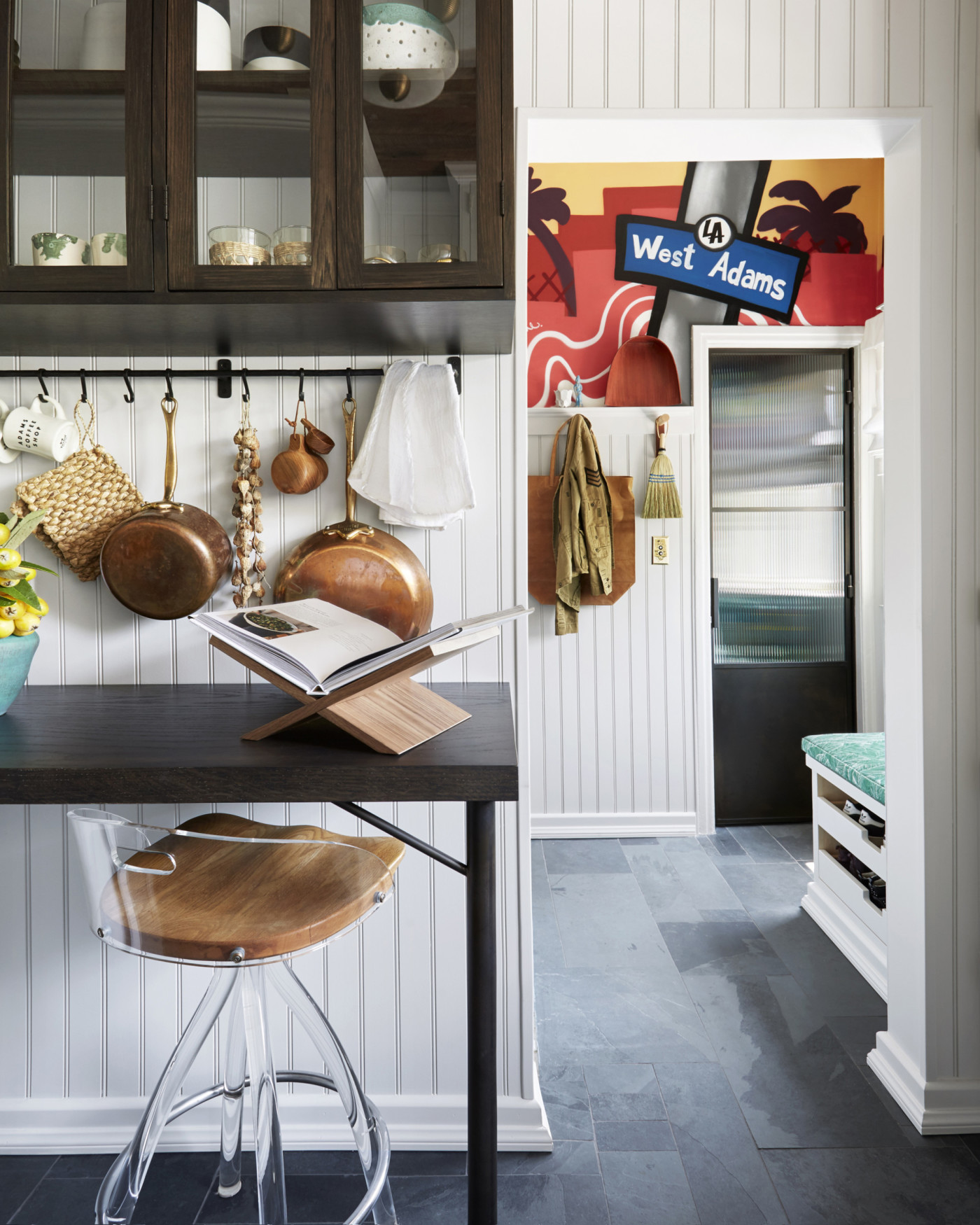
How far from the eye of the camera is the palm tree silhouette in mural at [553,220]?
3.58 meters

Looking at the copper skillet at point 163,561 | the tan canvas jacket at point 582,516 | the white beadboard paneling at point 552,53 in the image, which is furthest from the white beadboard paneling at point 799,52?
the tan canvas jacket at point 582,516

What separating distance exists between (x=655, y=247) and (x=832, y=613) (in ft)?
5.61

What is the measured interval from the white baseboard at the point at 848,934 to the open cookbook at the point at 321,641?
1680 mm

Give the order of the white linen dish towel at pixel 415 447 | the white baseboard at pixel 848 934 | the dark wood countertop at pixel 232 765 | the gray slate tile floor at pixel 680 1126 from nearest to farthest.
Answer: the dark wood countertop at pixel 232 765 < the gray slate tile floor at pixel 680 1126 < the white linen dish towel at pixel 415 447 < the white baseboard at pixel 848 934

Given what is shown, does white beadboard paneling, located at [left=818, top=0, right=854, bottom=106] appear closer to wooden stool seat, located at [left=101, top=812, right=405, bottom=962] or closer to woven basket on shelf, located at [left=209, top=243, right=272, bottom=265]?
woven basket on shelf, located at [left=209, top=243, right=272, bottom=265]

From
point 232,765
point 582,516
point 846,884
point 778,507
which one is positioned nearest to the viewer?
point 232,765

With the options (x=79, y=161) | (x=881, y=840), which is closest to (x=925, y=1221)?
(x=881, y=840)

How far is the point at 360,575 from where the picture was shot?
1.68 meters

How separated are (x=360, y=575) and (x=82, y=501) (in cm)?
58

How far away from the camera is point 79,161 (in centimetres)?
→ 142

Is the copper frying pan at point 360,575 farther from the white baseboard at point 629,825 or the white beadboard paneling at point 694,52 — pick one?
the white baseboard at point 629,825

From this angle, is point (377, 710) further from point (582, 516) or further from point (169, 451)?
point (582, 516)

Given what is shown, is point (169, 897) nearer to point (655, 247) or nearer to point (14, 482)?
point (14, 482)

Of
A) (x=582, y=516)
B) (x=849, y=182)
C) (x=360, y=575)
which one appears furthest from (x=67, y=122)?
(x=849, y=182)
